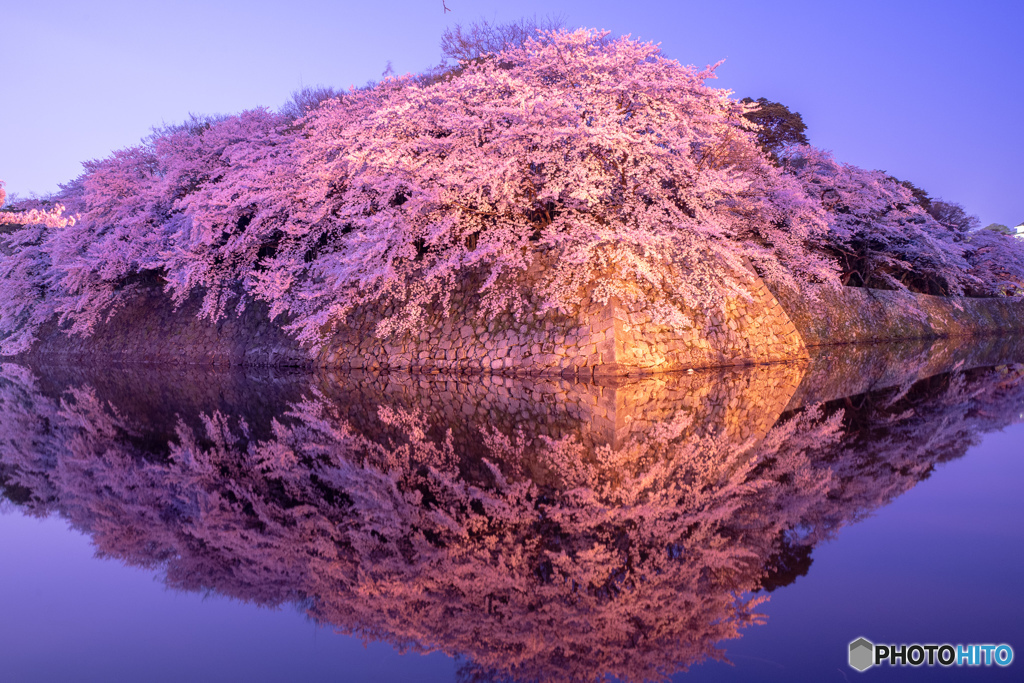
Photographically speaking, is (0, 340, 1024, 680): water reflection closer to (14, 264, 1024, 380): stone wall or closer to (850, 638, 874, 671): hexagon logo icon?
(850, 638, 874, 671): hexagon logo icon

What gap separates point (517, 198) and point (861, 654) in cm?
1378

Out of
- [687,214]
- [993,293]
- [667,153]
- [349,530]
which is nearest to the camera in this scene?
[349,530]

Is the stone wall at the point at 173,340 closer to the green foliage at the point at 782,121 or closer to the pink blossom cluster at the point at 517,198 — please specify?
the pink blossom cluster at the point at 517,198

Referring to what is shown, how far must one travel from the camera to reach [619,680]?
2.43 meters

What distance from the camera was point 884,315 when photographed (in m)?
26.5

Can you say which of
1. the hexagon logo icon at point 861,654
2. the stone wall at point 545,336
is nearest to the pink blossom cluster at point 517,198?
the stone wall at point 545,336

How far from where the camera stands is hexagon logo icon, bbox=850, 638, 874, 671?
2411mm

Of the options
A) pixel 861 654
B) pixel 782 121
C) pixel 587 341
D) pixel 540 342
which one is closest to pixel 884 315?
pixel 782 121

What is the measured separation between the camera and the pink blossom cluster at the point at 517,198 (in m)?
14.8

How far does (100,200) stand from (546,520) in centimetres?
2484

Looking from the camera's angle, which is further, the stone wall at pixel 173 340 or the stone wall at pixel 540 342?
the stone wall at pixel 173 340

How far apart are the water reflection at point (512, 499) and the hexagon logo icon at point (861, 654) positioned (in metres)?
0.40

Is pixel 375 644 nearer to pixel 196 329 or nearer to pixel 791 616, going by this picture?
pixel 791 616

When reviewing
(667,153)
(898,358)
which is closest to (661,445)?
(667,153)
